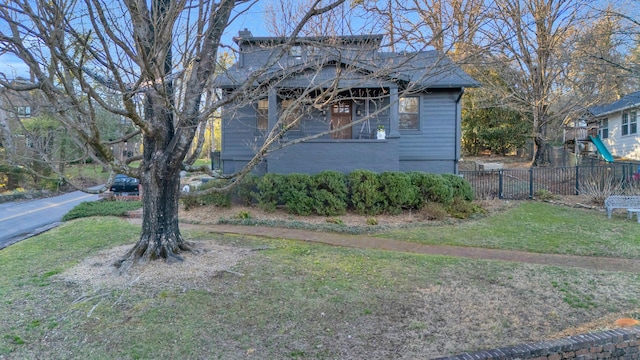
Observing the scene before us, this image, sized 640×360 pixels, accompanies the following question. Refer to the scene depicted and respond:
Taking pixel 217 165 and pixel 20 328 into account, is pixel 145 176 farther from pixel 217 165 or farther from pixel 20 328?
pixel 217 165

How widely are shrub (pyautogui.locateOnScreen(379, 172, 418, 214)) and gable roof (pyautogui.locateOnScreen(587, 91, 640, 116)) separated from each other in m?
15.8

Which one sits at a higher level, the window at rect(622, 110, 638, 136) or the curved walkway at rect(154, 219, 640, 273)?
the window at rect(622, 110, 638, 136)

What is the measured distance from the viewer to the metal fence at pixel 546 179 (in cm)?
1384

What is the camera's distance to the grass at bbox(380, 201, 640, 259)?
7.33m

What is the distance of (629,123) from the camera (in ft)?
74.1

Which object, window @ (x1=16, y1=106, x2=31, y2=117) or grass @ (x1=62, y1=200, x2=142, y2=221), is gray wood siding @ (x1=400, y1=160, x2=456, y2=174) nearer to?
grass @ (x1=62, y1=200, x2=142, y2=221)

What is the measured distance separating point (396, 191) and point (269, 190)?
3.61m

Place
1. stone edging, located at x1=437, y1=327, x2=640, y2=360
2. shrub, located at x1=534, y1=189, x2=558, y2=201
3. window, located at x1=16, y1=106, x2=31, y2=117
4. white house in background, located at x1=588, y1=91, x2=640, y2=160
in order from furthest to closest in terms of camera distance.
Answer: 1. white house in background, located at x1=588, y1=91, x2=640, y2=160
2. shrub, located at x1=534, y1=189, x2=558, y2=201
3. window, located at x1=16, y1=106, x2=31, y2=117
4. stone edging, located at x1=437, y1=327, x2=640, y2=360

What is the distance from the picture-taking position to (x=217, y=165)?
86.1 feet

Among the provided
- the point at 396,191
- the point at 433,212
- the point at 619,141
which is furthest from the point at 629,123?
the point at 396,191

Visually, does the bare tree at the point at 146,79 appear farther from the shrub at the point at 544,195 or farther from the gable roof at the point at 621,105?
the gable roof at the point at 621,105

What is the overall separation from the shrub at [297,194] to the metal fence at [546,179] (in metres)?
6.25

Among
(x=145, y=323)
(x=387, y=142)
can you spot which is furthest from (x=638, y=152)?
(x=145, y=323)

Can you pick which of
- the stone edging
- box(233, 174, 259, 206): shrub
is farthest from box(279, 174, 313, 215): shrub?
the stone edging
